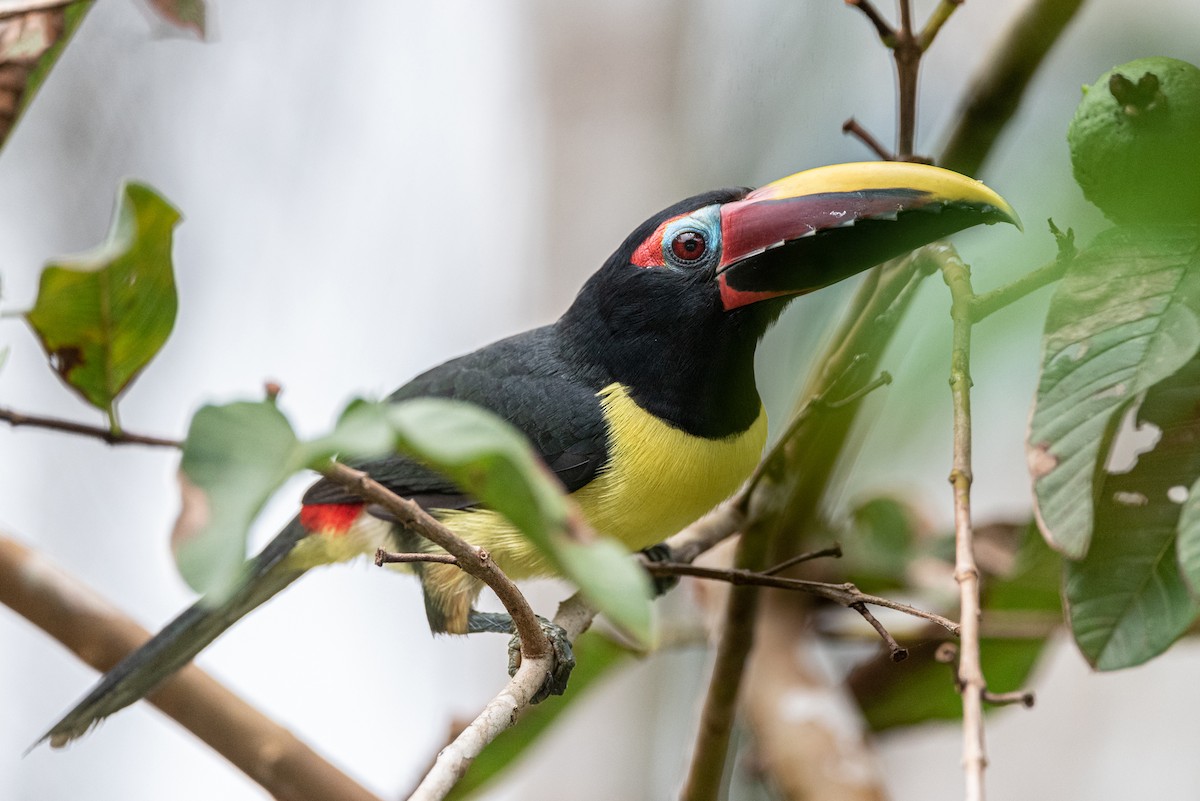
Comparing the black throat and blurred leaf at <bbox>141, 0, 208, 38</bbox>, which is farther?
the black throat

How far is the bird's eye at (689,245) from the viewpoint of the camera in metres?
1.75

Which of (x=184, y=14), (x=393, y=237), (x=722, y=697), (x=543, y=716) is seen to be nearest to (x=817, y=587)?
(x=722, y=697)

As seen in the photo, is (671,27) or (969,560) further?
(671,27)

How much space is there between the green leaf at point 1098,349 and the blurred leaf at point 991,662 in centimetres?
53

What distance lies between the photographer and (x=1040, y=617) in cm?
196

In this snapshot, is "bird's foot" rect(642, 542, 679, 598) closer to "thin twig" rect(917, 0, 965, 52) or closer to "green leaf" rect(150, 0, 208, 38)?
"thin twig" rect(917, 0, 965, 52)

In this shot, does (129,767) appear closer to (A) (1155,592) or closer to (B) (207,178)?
(B) (207,178)

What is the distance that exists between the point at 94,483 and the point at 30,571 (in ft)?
8.81

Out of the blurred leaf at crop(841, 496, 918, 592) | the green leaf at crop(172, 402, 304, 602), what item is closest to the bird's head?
the blurred leaf at crop(841, 496, 918, 592)

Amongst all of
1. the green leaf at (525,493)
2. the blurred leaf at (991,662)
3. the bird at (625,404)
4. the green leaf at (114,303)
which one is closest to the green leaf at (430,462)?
the green leaf at (525,493)

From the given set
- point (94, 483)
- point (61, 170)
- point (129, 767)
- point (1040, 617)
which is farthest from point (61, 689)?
point (1040, 617)

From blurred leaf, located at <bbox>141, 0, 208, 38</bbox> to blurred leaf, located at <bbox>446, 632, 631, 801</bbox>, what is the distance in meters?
1.15

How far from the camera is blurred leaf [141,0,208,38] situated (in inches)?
62.6

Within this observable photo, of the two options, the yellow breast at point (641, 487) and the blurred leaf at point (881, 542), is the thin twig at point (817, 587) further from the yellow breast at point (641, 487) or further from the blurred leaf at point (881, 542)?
the blurred leaf at point (881, 542)
